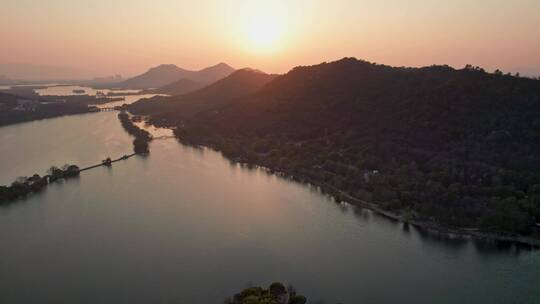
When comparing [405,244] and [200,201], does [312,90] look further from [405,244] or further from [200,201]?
[405,244]

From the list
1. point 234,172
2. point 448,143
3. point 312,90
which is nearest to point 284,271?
point 234,172

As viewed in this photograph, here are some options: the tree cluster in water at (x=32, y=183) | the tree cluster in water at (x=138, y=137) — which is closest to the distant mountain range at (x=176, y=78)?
the tree cluster in water at (x=138, y=137)

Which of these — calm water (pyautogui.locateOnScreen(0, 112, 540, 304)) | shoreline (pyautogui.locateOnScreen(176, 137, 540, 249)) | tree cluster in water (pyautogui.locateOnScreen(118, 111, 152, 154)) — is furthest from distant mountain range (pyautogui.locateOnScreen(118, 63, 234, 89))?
shoreline (pyautogui.locateOnScreen(176, 137, 540, 249))

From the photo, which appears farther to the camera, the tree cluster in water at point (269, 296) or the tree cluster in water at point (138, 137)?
the tree cluster in water at point (138, 137)

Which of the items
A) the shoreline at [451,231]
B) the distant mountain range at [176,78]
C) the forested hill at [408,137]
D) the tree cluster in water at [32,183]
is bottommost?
the tree cluster in water at [32,183]

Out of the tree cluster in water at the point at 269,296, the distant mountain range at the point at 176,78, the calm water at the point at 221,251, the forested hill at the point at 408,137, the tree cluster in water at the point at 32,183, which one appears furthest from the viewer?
the distant mountain range at the point at 176,78

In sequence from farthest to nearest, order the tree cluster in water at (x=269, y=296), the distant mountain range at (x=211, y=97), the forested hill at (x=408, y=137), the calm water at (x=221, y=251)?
the distant mountain range at (x=211, y=97) → the forested hill at (x=408, y=137) → the calm water at (x=221, y=251) → the tree cluster in water at (x=269, y=296)

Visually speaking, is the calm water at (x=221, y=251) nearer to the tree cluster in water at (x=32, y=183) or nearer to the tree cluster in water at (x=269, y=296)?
the tree cluster in water at (x=269, y=296)

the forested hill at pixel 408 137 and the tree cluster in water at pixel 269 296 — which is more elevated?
the forested hill at pixel 408 137

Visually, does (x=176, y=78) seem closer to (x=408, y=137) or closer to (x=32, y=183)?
(x=32, y=183)
